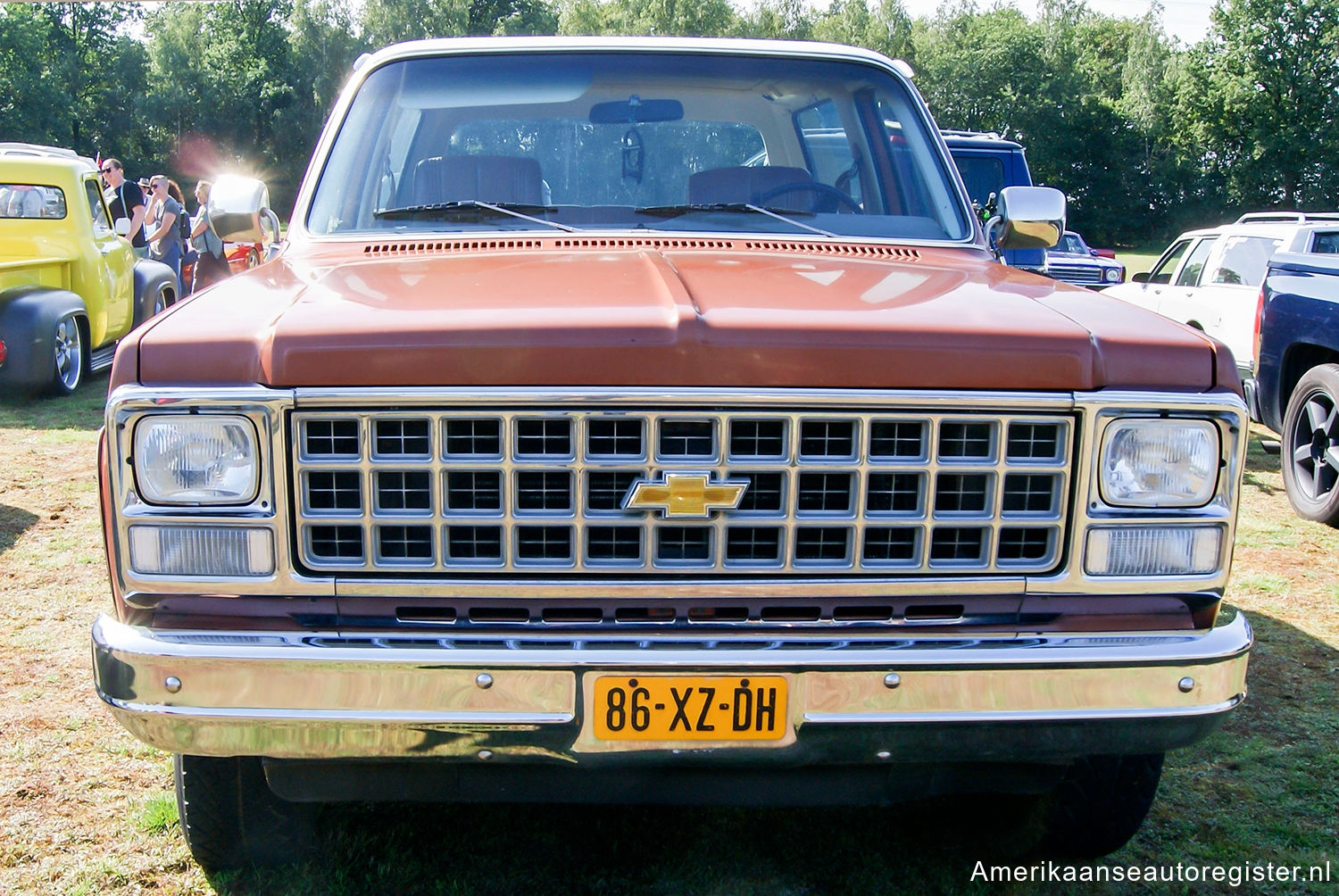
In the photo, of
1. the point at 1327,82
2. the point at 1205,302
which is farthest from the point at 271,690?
the point at 1327,82

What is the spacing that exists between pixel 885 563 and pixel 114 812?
7.07ft

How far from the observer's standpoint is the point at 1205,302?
9.34 meters

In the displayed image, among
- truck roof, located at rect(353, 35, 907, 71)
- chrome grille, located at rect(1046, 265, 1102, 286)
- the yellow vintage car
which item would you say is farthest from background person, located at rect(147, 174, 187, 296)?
chrome grille, located at rect(1046, 265, 1102, 286)

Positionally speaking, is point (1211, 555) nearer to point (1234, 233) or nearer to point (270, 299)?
point (270, 299)

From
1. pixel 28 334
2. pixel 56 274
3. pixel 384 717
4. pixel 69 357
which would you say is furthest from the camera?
pixel 56 274

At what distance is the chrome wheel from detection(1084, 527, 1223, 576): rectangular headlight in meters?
8.85

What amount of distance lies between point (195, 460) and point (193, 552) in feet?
0.54

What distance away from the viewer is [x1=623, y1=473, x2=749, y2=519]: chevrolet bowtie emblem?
2129 millimetres

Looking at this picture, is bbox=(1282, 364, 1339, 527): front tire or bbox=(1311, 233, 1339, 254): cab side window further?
bbox=(1311, 233, 1339, 254): cab side window

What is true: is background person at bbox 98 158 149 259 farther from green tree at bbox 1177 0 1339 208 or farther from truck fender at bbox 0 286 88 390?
green tree at bbox 1177 0 1339 208

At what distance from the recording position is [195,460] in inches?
84.5

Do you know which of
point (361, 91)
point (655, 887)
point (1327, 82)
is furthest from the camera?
point (1327, 82)

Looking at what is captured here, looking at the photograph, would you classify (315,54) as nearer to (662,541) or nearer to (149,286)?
(149,286)

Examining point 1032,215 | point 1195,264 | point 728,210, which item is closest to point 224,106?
point 1195,264
